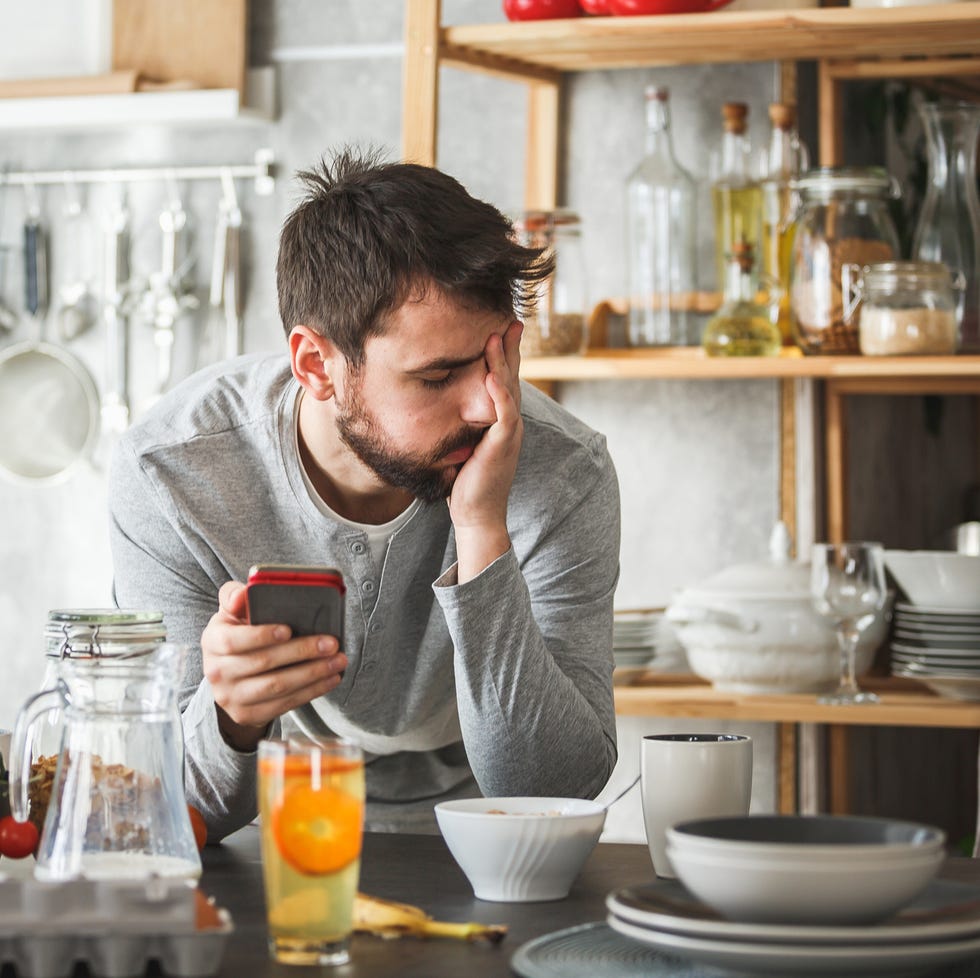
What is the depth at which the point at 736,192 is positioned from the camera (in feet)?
7.87

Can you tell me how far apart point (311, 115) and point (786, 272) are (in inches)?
38.9

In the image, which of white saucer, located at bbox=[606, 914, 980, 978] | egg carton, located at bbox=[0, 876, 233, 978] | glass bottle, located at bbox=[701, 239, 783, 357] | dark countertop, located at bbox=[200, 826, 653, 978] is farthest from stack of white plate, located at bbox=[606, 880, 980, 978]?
glass bottle, located at bbox=[701, 239, 783, 357]

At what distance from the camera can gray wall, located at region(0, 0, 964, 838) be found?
99.8 inches

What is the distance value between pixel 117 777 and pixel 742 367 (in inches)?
57.6

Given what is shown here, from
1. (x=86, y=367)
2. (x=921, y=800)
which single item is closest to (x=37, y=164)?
(x=86, y=367)

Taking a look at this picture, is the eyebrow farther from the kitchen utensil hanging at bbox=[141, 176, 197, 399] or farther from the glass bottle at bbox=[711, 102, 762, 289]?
the kitchen utensil hanging at bbox=[141, 176, 197, 399]

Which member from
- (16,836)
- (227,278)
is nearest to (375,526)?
(16,836)

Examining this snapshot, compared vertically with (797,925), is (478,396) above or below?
above

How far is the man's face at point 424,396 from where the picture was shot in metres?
1.50

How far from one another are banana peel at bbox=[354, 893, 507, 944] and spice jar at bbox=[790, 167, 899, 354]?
149 cm

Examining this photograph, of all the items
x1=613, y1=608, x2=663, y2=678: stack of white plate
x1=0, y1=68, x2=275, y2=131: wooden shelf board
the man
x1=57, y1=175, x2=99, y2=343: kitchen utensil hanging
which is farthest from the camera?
x1=57, y1=175, x2=99, y2=343: kitchen utensil hanging

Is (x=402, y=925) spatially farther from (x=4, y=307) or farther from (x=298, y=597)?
(x=4, y=307)

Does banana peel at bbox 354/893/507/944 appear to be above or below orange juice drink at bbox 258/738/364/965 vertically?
below

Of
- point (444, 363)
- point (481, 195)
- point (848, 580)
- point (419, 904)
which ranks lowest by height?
point (419, 904)
